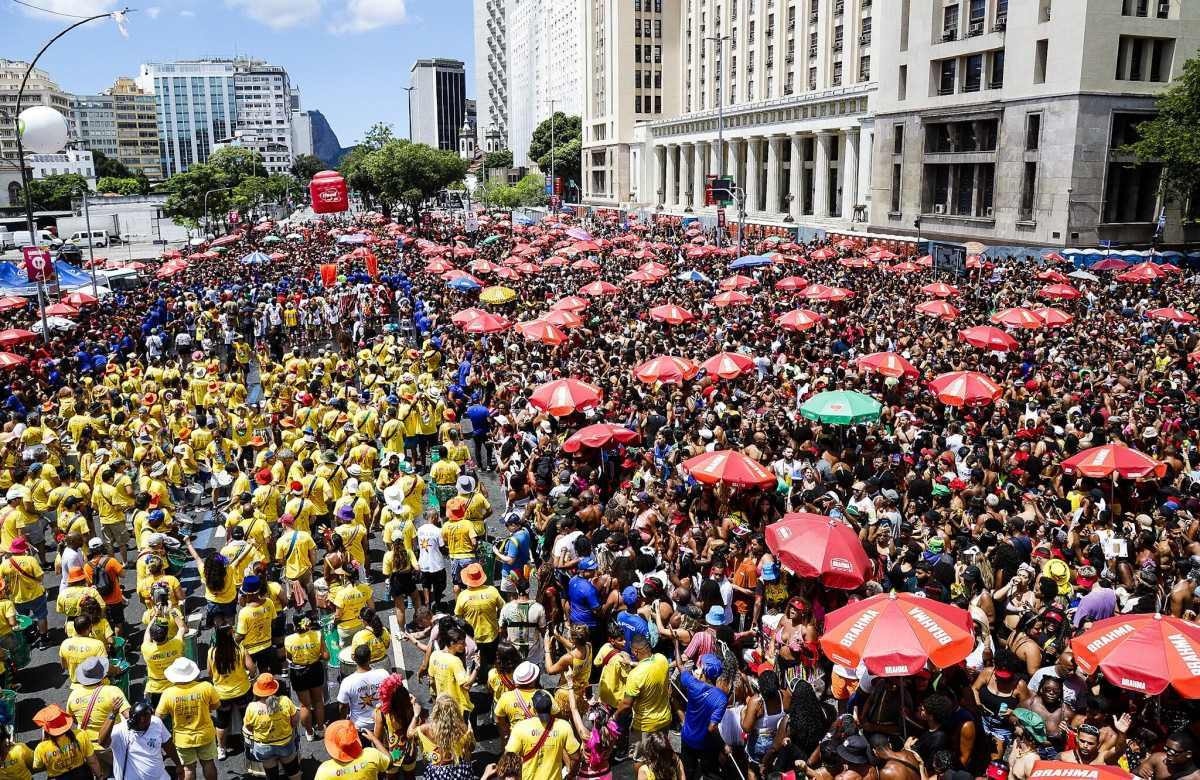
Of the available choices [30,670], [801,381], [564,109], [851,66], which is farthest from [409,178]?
[30,670]

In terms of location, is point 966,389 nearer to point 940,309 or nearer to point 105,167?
point 940,309

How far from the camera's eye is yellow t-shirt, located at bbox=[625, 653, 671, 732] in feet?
22.2

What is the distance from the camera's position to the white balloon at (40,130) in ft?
78.4

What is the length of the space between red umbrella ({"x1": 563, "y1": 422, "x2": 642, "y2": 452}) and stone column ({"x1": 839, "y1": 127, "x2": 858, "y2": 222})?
151 feet

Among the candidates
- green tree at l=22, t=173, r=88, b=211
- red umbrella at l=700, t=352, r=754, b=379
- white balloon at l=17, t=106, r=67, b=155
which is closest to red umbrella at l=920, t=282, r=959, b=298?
red umbrella at l=700, t=352, r=754, b=379

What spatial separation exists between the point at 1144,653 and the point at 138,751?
706 cm

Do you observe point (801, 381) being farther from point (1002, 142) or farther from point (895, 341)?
point (1002, 142)

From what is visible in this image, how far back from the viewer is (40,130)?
78.6ft

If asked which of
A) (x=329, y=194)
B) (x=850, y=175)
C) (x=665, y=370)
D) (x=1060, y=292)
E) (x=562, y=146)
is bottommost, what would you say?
(x=665, y=370)

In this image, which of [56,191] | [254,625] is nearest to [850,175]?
[254,625]

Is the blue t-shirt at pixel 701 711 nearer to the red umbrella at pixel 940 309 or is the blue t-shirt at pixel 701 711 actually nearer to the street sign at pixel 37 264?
the red umbrella at pixel 940 309

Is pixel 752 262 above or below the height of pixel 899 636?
above

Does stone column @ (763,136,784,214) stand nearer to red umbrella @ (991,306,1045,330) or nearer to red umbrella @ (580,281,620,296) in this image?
red umbrella @ (580,281,620,296)

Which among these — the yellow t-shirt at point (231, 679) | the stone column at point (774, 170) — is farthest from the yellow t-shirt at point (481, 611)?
the stone column at point (774, 170)
